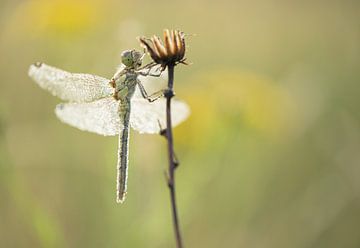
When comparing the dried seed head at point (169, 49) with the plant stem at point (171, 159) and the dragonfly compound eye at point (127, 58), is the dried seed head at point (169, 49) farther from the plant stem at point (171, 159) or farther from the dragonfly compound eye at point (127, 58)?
the dragonfly compound eye at point (127, 58)

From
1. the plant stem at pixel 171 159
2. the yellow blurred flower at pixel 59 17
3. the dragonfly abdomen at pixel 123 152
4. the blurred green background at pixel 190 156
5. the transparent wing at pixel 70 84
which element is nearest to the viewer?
the plant stem at pixel 171 159

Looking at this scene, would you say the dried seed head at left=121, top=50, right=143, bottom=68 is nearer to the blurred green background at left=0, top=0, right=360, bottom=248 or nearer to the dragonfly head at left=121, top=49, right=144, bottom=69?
the dragonfly head at left=121, top=49, right=144, bottom=69

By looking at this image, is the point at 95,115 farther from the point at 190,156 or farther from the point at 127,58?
the point at 190,156

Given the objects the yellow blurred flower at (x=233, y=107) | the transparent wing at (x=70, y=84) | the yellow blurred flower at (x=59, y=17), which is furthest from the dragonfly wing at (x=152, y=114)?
the yellow blurred flower at (x=59, y=17)

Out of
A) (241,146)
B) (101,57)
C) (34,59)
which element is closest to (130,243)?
(241,146)

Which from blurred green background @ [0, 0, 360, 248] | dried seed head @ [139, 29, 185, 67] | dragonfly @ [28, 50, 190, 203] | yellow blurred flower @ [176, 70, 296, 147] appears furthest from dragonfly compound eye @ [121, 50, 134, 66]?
yellow blurred flower @ [176, 70, 296, 147]

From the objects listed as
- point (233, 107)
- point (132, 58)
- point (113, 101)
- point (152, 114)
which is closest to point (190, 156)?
point (233, 107)

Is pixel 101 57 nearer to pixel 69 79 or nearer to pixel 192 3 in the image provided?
pixel 69 79
